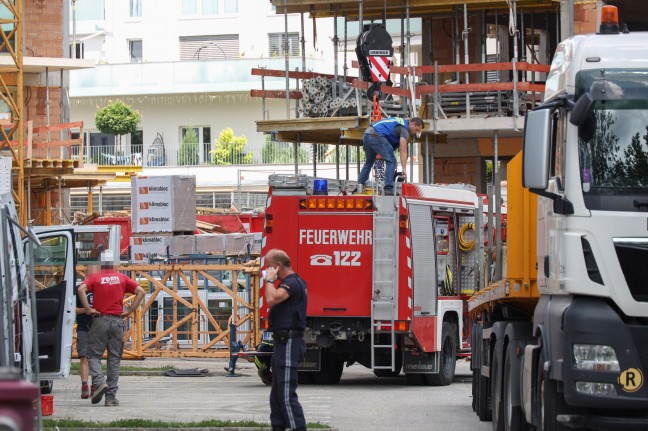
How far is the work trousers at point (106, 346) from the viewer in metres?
Result: 17.0

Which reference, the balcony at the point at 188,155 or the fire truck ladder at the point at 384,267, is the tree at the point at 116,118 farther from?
the fire truck ladder at the point at 384,267

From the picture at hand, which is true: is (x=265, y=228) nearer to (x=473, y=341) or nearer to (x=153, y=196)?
(x=473, y=341)

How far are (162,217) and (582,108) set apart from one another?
75.6 ft

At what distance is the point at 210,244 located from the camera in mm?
32562

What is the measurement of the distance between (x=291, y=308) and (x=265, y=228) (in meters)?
6.75

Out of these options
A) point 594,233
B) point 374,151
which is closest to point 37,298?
point 374,151

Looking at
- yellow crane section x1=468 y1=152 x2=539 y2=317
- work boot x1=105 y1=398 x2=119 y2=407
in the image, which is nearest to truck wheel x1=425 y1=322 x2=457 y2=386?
work boot x1=105 y1=398 x2=119 y2=407

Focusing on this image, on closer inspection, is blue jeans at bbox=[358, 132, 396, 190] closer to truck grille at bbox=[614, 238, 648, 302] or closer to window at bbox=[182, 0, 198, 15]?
truck grille at bbox=[614, 238, 648, 302]

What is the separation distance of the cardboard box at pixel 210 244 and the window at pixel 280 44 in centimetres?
3530

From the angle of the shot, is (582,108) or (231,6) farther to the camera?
(231,6)

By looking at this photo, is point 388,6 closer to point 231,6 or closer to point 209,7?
point 231,6

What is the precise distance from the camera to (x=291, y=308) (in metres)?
12.8

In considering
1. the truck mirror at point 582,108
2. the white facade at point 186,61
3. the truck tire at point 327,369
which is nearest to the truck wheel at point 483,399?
the truck mirror at point 582,108

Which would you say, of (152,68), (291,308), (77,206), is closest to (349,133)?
(291,308)
